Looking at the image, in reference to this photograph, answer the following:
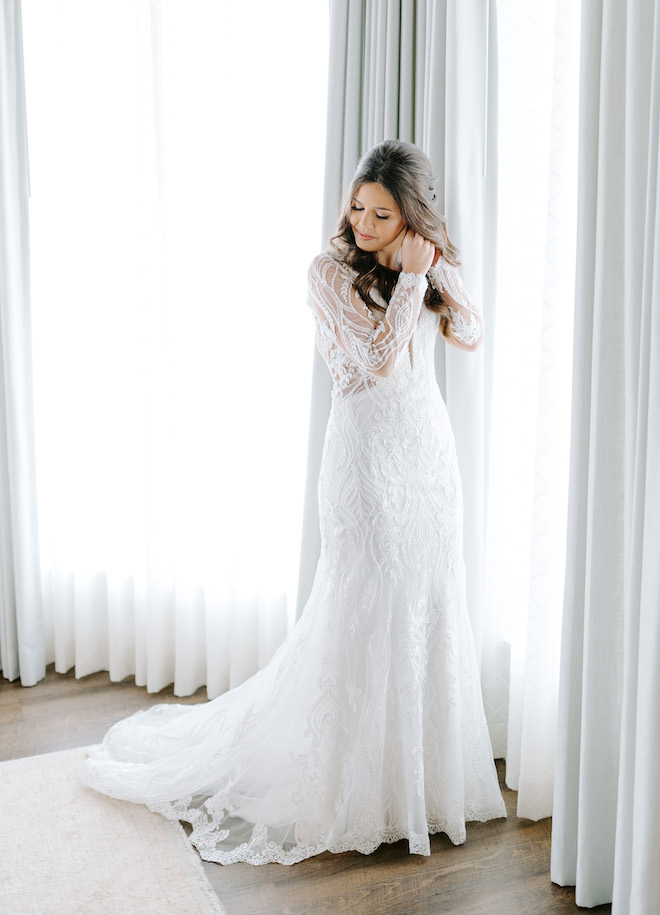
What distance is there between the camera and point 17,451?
3.20 m

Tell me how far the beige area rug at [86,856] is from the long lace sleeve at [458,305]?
5.17 ft

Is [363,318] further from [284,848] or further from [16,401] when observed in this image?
[16,401]

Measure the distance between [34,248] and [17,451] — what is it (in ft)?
2.67

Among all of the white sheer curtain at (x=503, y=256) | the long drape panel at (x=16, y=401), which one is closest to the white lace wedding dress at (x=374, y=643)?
the white sheer curtain at (x=503, y=256)

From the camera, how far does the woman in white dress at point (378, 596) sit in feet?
7.09

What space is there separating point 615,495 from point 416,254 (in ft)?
2.55

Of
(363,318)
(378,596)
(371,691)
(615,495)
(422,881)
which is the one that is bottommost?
(422,881)

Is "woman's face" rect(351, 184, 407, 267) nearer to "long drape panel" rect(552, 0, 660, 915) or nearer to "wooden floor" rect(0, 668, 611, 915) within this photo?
"long drape panel" rect(552, 0, 660, 915)

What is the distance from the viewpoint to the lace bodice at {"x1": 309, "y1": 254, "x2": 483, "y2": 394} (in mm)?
2092

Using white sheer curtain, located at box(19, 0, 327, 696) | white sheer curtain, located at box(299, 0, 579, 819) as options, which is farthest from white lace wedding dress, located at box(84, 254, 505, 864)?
white sheer curtain, located at box(19, 0, 327, 696)

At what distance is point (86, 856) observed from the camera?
2.19 metres

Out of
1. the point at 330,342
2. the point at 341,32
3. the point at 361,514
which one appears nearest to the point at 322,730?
the point at 361,514

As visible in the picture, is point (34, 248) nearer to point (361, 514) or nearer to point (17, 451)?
point (17, 451)

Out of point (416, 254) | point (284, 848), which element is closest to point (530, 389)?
point (416, 254)
